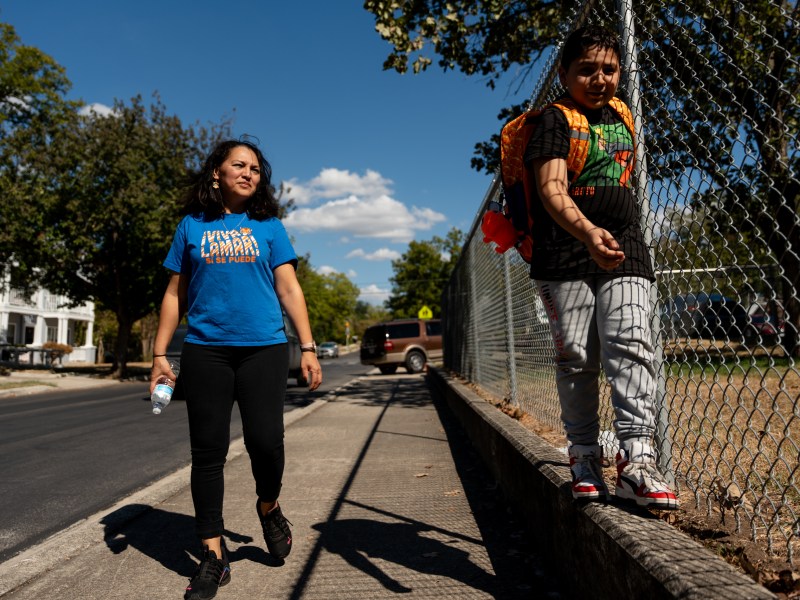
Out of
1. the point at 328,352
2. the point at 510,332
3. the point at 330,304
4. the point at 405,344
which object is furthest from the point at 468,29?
the point at 330,304

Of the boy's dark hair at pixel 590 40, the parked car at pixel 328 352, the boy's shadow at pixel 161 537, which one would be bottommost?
the boy's shadow at pixel 161 537

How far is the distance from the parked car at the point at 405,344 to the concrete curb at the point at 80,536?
1826 cm

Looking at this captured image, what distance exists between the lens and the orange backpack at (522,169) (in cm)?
215

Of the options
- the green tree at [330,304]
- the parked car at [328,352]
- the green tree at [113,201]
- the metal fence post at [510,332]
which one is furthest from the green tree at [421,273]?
the metal fence post at [510,332]

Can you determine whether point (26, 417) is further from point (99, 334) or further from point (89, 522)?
point (99, 334)

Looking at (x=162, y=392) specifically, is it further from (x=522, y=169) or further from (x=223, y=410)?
(x=522, y=169)

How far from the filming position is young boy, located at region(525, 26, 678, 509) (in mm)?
2066

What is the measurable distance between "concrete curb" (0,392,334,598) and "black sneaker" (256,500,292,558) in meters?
0.98

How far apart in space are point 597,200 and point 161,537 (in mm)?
2807

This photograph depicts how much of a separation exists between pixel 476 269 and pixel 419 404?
330 cm

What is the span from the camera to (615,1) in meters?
2.70

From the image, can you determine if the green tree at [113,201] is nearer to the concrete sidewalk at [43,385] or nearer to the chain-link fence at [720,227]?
the concrete sidewalk at [43,385]

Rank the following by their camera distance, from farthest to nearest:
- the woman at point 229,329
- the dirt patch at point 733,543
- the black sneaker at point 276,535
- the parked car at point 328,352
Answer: the parked car at point 328,352 < the black sneaker at point 276,535 < the woman at point 229,329 < the dirt patch at point 733,543

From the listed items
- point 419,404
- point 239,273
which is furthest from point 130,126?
point 239,273
